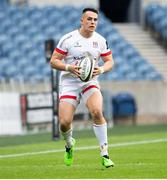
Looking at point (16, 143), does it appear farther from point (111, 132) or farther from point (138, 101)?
point (138, 101)

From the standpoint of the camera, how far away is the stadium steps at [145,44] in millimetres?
32575

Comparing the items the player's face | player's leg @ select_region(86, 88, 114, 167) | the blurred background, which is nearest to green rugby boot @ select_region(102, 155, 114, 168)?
player's leg @ select_region(86, 88, 114, 167)

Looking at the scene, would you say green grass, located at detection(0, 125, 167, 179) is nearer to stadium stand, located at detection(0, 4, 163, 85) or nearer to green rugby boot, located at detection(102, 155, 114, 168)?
green rugby boot, located at detection(102, 155, 114, 168)

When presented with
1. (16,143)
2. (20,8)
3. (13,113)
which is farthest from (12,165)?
(20,8)

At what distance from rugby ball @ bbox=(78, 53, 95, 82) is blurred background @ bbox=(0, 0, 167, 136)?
356 inches

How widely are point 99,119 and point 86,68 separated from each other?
2.54ft

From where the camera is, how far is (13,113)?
80.4 ft

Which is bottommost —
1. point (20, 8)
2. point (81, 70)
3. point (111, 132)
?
Result: point (111, 132)

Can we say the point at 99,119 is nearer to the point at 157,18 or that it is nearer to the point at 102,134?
the point at 102,134

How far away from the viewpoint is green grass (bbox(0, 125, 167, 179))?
465 inches

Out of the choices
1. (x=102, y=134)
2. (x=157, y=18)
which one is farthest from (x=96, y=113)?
(x=157, y=18)

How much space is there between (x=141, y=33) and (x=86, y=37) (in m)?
22.0

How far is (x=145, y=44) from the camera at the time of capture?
3391 cm

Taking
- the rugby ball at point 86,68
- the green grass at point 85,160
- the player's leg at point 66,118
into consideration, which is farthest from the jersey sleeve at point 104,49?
the green grass at point 85,160
